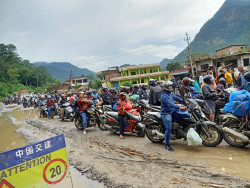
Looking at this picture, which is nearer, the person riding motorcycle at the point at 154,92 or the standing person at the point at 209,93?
the standing person at the point at 209,93

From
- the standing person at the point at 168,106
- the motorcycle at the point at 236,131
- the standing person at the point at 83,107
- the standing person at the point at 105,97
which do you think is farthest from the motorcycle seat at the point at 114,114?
the motorcycle at the point at 236,131

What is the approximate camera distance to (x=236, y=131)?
13.2 feet

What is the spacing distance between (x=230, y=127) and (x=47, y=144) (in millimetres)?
3849

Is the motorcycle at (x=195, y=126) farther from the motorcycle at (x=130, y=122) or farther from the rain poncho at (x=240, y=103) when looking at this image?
the motorcycle at (x=130, y=122)

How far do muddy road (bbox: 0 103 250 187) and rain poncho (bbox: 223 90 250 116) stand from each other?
32.4 inches

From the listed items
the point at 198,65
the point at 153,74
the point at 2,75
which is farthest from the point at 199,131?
the point at 2,75

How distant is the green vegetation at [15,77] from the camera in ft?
181

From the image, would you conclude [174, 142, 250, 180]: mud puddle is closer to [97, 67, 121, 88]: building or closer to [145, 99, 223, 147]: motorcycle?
[145, 99, 223, 147]: motorcycle

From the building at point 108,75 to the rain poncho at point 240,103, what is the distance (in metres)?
41.0

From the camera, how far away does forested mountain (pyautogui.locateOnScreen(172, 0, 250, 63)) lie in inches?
2968

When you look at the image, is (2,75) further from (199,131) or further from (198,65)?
(199,131)

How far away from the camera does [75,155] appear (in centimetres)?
503

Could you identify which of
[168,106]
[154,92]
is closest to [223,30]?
[154,92]

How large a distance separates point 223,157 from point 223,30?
98.6 meters
